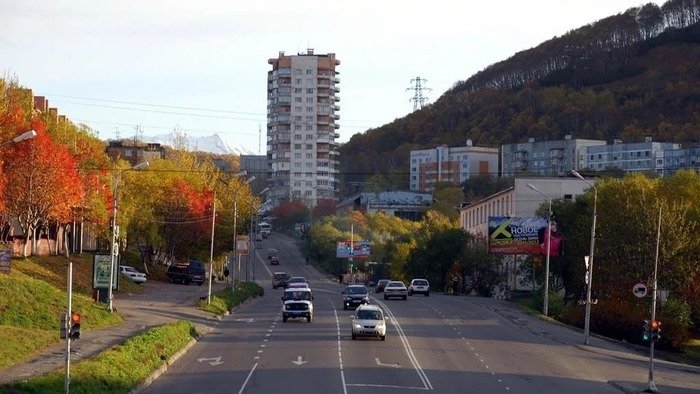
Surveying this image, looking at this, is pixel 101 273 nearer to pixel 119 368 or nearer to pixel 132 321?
pixel 132 321

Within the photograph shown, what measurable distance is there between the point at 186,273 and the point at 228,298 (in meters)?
18.4

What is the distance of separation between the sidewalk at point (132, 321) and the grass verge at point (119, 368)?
829 mm

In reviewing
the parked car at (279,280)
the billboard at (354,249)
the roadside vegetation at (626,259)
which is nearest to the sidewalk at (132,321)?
the parked car at (279,280)

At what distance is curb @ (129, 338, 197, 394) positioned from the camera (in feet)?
107

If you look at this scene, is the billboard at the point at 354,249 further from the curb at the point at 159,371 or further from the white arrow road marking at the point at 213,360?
the white arrow road marking at the point at 213,360

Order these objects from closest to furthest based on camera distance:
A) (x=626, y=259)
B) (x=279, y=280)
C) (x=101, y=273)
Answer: (x=101, y=273) → (x=626, y=259) → (x=279, y=280)

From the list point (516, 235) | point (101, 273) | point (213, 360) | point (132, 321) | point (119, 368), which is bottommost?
point (213, 360)

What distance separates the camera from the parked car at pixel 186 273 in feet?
303

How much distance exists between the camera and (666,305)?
7069 cm

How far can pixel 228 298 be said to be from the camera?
75062 mm

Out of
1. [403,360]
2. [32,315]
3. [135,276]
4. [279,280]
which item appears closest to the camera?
[403,360]

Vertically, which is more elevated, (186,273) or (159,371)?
(186,273)

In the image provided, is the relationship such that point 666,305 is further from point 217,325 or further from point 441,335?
point 217,325

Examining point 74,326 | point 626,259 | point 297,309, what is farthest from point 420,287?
point 74,326
